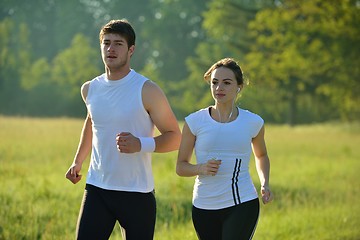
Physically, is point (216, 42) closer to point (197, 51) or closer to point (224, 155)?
point (197, 51)

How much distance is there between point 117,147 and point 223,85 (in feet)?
2.52

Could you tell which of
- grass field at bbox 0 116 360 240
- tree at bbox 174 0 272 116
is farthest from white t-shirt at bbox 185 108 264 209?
tree at bbox 174 0 272 116

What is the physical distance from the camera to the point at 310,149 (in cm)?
2114

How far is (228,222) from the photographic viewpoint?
4.42 m

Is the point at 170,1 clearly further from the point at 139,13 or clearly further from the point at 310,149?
the point at 310,149

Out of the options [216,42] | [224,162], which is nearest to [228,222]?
[224,162]

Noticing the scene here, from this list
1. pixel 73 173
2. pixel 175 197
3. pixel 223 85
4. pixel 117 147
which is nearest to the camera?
pixel 117 147

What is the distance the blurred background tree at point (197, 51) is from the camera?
37.8 m

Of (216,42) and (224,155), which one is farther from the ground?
(216,42)

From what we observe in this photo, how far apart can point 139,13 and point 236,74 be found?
231 feet

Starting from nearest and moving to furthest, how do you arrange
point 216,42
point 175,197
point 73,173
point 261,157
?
point 261,157
point 73,173
point 175,197
point 216,42

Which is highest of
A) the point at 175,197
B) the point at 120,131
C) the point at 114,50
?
the point at 114,50

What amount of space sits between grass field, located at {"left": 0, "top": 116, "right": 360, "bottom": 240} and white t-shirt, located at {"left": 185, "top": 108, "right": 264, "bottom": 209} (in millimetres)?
2569

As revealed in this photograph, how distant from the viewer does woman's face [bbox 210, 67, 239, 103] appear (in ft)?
15.1
